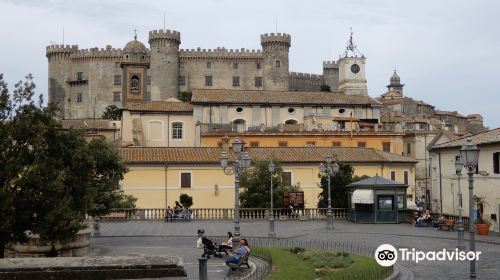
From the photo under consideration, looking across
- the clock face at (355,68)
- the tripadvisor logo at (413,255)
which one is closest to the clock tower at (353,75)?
the clock face at (355,68)

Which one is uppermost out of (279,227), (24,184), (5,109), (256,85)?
(256,85)

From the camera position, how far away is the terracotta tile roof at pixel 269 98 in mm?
73887

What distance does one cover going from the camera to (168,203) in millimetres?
49031

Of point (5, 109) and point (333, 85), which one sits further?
point (333, 85)

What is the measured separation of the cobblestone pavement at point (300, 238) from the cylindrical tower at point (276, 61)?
245 ft

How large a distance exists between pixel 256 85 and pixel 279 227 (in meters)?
78.0

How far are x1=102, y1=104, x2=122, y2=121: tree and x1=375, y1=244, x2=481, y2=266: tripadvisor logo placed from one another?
80454 millimetres

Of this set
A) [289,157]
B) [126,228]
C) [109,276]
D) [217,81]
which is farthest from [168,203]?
[217,81]

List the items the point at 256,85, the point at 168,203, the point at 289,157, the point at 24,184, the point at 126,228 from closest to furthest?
the point at 24,184 → the point at 126,228 → the point at 168,203 → the point at 289,157 → the point at 256,85

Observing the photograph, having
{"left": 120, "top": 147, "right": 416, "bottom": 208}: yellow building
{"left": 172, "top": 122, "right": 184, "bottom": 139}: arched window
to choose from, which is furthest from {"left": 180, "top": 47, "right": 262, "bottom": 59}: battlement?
{"left": 120, "top": 147, "right": 416, "bottom": 208}: yellow building

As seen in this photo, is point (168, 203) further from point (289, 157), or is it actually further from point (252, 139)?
point (252, 139)

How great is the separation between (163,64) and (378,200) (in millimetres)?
75398

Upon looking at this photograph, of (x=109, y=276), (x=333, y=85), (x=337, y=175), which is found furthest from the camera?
(x=333, y=85)

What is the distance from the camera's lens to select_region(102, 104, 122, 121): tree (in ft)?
335
